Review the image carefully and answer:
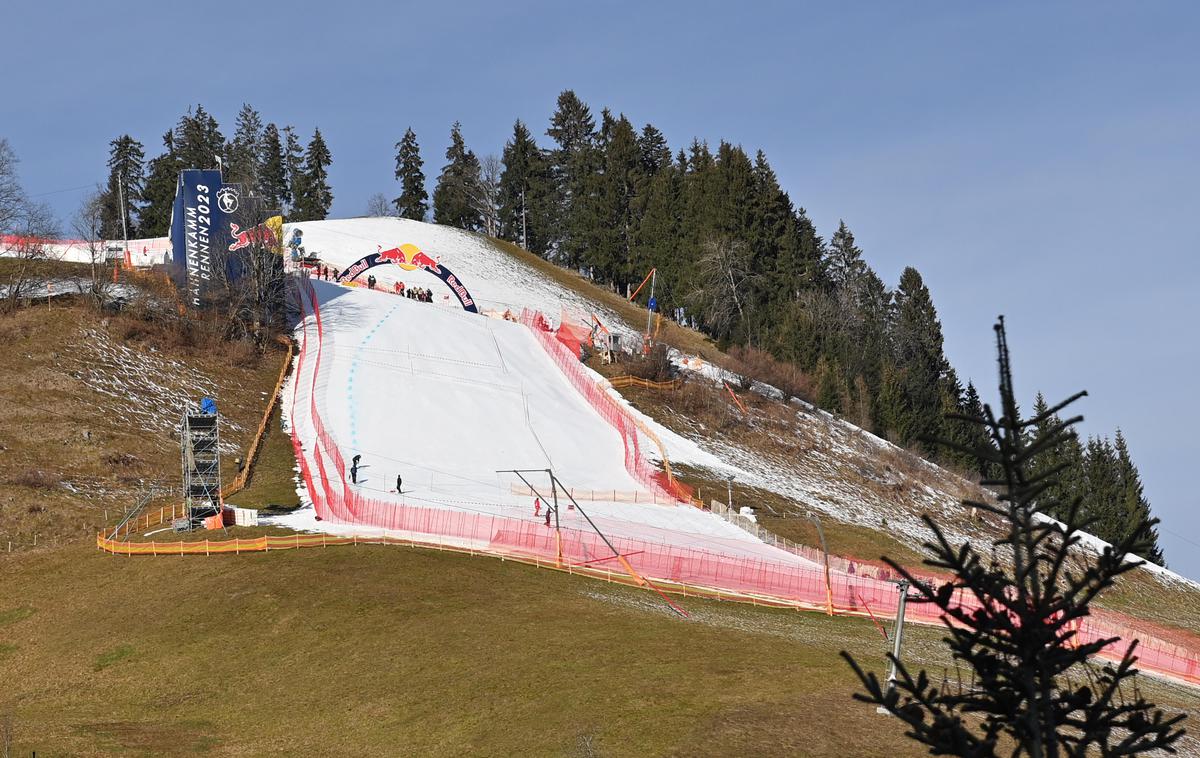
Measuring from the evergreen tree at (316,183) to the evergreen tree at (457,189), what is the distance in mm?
15986

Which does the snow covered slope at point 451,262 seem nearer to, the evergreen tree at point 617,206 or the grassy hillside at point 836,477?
the evergreen tree at point 617,206

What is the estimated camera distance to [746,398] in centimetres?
9231

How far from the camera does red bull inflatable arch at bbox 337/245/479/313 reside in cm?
10025

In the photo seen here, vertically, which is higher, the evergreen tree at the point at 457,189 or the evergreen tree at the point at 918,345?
the evergreen tree at the point at 457,189

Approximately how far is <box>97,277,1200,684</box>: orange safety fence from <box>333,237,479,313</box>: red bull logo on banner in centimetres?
4672

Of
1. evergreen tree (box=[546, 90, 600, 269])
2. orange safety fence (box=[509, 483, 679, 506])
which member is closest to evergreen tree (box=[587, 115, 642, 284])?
evergreen tree (box=[546, 90, 600, 269])

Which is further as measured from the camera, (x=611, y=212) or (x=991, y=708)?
(x=611, y=212)

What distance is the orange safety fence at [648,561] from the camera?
4841cm

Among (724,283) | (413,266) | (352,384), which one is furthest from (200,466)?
(724,283)

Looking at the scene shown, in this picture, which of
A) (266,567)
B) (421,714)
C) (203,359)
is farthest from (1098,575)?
(203,359)

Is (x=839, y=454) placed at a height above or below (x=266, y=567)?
above

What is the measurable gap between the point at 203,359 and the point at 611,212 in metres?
70.5

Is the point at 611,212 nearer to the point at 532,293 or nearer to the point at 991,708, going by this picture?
the point at 532,293

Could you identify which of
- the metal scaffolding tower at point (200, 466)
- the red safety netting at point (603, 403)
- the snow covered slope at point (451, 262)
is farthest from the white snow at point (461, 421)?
the snow covered slope at point (451, 262)
